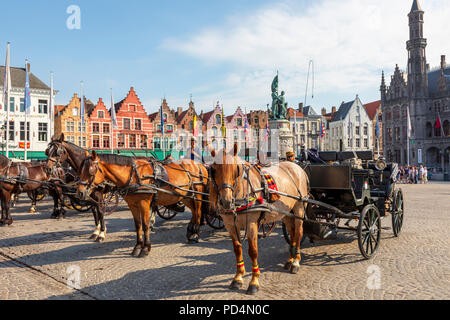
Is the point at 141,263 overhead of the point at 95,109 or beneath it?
beneath

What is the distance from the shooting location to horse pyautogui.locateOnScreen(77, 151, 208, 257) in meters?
6.78

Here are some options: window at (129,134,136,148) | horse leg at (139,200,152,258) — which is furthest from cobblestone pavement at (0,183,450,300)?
window at (129,134,136,148)

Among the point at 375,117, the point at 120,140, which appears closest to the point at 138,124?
the point at 120,140

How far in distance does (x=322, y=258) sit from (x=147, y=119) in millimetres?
43910

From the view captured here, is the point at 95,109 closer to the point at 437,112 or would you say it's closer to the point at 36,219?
the point at 36,219

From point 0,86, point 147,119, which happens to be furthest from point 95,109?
point 0,86

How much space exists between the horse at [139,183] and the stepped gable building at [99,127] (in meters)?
39.4

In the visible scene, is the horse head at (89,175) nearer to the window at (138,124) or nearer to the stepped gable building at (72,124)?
the stepped gable building at (72,124)

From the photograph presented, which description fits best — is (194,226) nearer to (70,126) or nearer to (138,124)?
(70,126)

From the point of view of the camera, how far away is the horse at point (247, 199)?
448cm

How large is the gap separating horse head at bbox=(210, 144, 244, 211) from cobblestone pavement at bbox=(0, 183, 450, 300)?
1.34 m

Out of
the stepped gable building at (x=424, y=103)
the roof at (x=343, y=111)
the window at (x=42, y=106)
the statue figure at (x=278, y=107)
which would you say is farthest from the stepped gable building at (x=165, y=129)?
the stepped gable building at (x=424, y=103)

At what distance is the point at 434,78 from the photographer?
198ft
